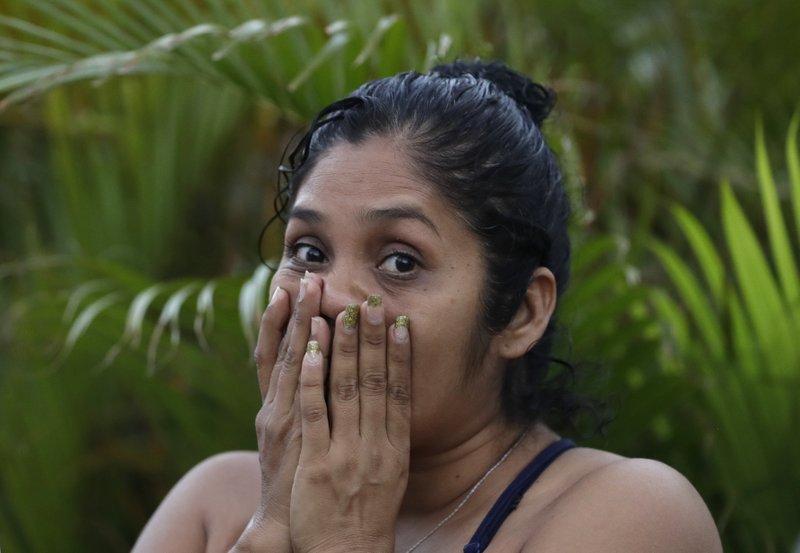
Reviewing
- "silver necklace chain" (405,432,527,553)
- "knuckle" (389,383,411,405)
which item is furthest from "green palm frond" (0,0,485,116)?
"silver necklace chain" (405,432,527,553)

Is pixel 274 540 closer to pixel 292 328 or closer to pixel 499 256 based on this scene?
pixel 292 328

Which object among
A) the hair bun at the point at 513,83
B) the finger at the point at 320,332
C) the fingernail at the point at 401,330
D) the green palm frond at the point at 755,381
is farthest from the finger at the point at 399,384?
the green palm frond at the point at 755,381

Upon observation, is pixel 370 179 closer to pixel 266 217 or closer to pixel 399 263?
pixel 399 263

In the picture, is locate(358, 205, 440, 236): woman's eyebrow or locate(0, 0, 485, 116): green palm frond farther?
locate(0, 0, 485, 116): green palm frond

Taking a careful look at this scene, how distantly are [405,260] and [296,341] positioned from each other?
9.5 inches

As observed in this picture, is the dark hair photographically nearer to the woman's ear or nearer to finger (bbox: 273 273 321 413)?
the woman's ear

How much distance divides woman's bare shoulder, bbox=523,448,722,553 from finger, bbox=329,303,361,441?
0.38 metres

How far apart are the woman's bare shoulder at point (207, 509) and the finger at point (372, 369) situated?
1.64 feet

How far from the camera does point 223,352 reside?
3.07 m

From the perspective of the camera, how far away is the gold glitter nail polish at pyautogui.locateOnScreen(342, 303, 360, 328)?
2.01 metres

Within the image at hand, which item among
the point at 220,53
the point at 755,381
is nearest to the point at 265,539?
the point at 220,53

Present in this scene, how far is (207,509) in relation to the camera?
2408 millimetres

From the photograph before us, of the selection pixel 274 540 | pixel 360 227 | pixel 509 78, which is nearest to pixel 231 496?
pixel 274 540

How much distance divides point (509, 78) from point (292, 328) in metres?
0.79
